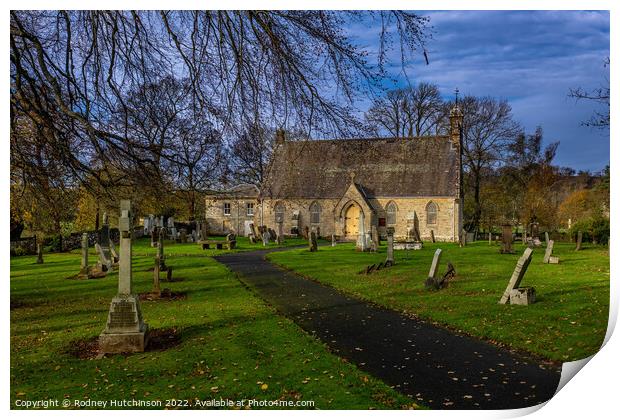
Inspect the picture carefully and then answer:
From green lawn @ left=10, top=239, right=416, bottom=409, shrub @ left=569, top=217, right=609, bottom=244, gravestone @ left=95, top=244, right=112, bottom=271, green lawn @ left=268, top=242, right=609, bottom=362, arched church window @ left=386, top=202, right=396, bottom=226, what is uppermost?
arched church window @ left=386, top=202, right=396, bottom=226

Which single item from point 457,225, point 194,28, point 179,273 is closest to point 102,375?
point 194,28

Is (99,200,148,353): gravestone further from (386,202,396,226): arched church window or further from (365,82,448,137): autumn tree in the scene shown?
(386,202,396,226): arched church window

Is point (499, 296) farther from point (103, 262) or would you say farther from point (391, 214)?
point (391, 214)

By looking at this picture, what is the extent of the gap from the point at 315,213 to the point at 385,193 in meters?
5.15

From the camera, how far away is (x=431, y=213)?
33.1 m

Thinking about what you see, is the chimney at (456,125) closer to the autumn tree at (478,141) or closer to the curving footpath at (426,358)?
the autumn tree at (478,141)

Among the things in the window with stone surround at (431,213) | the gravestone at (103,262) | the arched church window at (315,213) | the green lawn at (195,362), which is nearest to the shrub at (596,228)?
the window with stone surround at (431,213)

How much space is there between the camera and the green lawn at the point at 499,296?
24.1ft

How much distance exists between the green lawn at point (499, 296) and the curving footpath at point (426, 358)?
54 centimetres

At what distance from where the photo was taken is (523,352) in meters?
6.68

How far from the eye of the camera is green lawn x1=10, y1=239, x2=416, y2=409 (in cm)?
552

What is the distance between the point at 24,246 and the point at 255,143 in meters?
18.3

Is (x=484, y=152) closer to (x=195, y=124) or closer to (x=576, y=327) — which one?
(x=576, y=327)

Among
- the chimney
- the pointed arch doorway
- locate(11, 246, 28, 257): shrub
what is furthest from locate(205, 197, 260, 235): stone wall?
locate(11, 246, 28, 257): shrub
